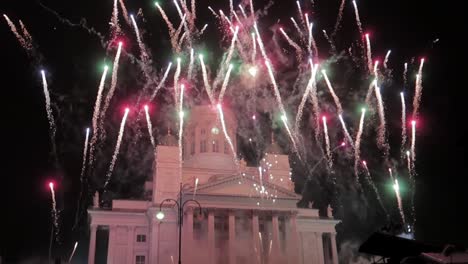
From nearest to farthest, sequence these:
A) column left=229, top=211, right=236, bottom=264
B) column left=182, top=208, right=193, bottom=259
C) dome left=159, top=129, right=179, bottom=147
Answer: column left=182, top=208, right=193, bottom=259, column left=229, top=211, right=236, bottom=264, dome left=159, top=129, right=179, bottom=147

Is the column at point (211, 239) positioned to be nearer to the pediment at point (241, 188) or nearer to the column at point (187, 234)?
the column at point (187, 234)

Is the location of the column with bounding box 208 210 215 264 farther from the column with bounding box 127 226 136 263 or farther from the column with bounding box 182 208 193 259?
the column with bounding box 127 226 136 263

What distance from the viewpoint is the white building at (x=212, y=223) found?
45062mm

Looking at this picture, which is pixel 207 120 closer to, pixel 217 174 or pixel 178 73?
pixel 217 174

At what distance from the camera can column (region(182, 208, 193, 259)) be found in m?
43.6

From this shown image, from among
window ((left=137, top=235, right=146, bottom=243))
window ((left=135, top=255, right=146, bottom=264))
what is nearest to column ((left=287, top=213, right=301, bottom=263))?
window ((left=135, top=255, right=146, bottom=264))

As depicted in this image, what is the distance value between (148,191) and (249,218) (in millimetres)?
14875

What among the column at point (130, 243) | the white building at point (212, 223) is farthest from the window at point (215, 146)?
the column at point (130, 243)

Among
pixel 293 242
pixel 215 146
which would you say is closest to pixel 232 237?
pixel 293 242

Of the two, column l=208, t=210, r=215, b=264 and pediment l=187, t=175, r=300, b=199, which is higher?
pediment l=187, t=175, r=300, b=199

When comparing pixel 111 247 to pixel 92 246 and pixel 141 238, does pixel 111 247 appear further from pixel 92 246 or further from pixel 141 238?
pixel 141 238

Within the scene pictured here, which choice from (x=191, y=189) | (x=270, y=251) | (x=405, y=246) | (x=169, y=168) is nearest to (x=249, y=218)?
(x=270, y=251)

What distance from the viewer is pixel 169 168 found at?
5225 centimetres

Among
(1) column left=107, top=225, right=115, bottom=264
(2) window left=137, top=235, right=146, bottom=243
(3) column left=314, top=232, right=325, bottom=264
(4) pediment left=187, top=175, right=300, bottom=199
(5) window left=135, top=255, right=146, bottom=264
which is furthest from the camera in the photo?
(3) column left=314, top=232, right=325, bottom=264
